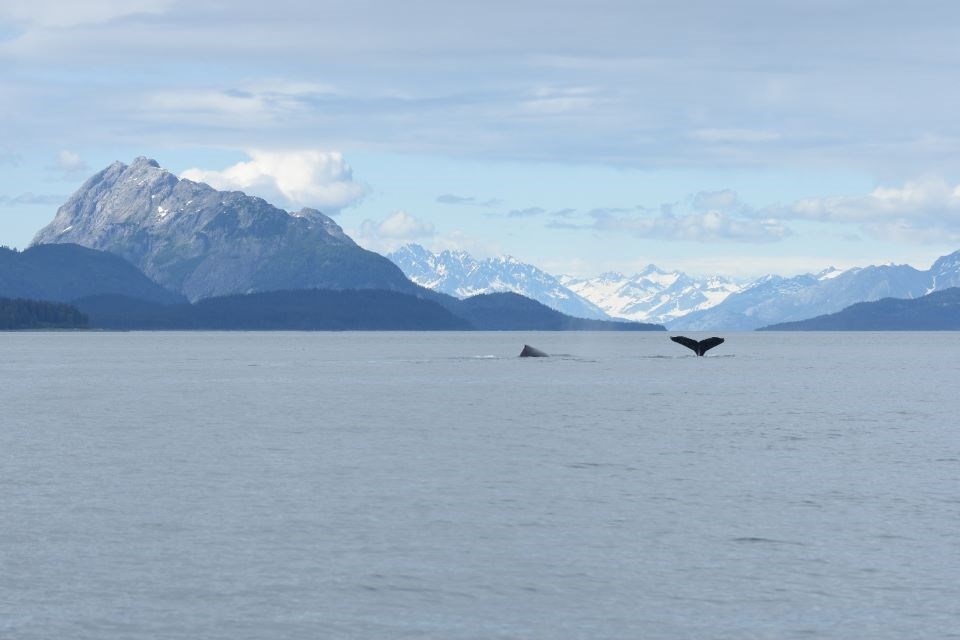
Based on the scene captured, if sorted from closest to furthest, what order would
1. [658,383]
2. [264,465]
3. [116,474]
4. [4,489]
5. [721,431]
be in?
[4,489], [116,474], [264,465], [721,431], [658,383]

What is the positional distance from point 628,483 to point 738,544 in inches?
601

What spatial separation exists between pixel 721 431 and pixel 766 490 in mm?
30812

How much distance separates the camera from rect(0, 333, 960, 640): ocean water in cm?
3322

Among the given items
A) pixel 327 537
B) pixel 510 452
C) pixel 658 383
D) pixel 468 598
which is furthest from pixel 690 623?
pixel 658 383

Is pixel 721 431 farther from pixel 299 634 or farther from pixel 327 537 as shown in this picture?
pixel 299 634

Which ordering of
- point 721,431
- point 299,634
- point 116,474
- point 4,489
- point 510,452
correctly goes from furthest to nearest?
1. point 721,431
2. point 510,452
3. point 116,474
4. point 4,489
5. point 299,634

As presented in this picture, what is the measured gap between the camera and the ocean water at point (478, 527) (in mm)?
33219

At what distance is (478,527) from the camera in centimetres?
4581

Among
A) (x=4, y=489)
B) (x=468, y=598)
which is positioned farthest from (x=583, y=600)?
(x=4, y=489)

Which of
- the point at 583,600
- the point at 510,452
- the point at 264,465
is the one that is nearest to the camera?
the point at 583,600

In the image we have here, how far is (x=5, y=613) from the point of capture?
33.0 metres

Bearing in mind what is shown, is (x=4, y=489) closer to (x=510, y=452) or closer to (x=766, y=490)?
(x=510, y=452)

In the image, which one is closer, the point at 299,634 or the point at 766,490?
the point at 299,634

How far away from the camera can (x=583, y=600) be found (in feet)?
115
